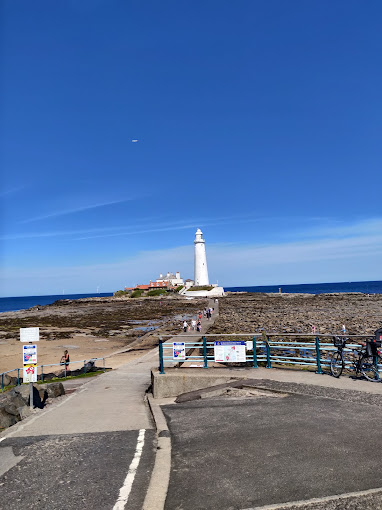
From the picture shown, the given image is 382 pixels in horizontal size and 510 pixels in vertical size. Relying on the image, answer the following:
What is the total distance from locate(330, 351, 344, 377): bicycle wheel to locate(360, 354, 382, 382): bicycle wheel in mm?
501

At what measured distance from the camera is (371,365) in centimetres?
1080

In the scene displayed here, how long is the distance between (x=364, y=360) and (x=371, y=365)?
1.12 ft

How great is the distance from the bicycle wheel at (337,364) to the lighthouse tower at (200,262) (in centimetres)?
10805

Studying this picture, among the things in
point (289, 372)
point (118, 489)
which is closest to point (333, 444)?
point (118, 489)

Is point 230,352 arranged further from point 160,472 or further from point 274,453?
point 160,472

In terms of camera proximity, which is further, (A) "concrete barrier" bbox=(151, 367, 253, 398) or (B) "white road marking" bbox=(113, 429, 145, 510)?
(A) "concrete barrier" bbox=(151, 367, 253, 398)

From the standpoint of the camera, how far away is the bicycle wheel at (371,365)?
34.9 feet

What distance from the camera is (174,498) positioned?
5355 millimetres

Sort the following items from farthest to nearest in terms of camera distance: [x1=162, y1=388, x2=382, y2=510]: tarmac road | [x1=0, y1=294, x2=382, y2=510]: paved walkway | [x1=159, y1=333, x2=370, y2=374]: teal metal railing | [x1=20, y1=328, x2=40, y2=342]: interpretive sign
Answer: [x1=20, y1=328, x2=40, y2=342]: interpretive sign < [x1=159, y1=333, x2=370, y2=374]: teal metal railing < [x1=0, y1=294, x2=382, y2=510]: paved walkway < [x1=162, y1=388, x2=382, y2=510]: tarmac road

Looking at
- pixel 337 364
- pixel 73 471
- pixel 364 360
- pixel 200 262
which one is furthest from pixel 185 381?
pixel 200 262

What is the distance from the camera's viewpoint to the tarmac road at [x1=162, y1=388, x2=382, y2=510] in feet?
17.2

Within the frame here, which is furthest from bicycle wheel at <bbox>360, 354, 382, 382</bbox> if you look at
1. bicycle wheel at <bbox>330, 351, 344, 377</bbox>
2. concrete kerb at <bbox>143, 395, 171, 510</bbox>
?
concrete kerb at <bbox>143, 395, 171, 510</bbox>

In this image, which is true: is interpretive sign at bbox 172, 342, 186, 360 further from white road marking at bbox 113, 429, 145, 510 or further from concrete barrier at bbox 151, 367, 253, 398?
white road marking at bbox 113, 429, 145, 510

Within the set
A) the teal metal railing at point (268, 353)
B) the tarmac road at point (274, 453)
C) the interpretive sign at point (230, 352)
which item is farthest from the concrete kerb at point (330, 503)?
the interpretive sign at point (230, 352)
